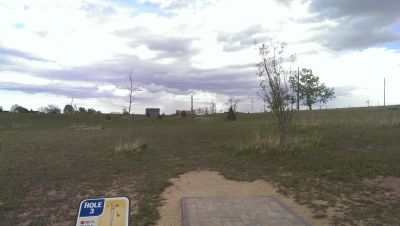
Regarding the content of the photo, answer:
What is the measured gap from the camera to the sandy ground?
5.77 metres

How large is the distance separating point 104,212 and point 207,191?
409cm

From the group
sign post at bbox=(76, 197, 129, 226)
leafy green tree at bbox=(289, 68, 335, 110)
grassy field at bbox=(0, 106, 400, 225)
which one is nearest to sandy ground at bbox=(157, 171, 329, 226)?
grassy field at bbox=(0, 106, 400, 225)

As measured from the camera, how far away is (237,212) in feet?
19.0

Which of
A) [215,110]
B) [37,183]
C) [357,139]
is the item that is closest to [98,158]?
[37,183]

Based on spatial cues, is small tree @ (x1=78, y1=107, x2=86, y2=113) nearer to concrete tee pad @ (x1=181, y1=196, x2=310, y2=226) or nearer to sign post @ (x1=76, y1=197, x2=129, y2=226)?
concrete tee pad @ (x1=181, y1=196, x2=310, y2=226)

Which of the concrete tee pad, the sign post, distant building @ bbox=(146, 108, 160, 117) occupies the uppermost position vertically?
distant building @ bbox=(146, 108, 160, 117)

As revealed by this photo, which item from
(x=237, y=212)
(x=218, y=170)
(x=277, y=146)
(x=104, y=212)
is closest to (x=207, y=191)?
(x=237, y=212)

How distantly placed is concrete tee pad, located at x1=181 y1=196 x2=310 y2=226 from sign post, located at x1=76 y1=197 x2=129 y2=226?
6.35ft

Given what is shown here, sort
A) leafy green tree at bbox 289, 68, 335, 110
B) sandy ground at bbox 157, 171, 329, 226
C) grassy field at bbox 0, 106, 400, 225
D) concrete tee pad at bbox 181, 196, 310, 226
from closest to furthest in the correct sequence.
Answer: concrete tee pad at bbox 181, 196, 310, 226
sandy ground at bbox 157, 171, 329, 226
grassy field at bbox 0, 106, 400, 225
leafy green tree at bbox 289, 68, 335, 110

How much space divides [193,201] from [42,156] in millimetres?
8314

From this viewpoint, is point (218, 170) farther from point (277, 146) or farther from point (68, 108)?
point (68, 108)

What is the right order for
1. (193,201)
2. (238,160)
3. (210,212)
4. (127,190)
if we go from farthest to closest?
1. (238,160)
2. (127,190)
3. (193,201)
4. (210,212)

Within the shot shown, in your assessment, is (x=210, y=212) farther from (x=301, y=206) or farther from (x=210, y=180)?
(x=210, y=180)

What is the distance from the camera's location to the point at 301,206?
6.14 metres
